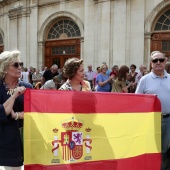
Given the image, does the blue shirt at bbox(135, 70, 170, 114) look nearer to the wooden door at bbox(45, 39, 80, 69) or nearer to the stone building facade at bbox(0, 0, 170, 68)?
the stone building facade at bbox(0, 0, 170, 68)

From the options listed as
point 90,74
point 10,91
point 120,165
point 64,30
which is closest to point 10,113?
point 10,91

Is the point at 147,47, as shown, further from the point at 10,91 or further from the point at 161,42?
the point at 10,91

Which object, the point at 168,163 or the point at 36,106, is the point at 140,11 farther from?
the point at 36,106

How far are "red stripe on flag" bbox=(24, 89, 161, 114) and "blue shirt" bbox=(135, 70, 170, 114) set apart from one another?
233 mm

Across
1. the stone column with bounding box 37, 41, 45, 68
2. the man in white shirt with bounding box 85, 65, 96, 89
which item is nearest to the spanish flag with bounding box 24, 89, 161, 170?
the man in white shirt with bounding box 85, 65, 96, 89

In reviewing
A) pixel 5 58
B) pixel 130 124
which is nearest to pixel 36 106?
pixel 5 58

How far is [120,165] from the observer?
374cm

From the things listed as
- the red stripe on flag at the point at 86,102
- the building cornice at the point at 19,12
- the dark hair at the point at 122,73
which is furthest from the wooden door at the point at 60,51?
the red stripe on flag at the point at 86,102

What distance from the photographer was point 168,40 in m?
15.0

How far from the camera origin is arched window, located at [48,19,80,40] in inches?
712

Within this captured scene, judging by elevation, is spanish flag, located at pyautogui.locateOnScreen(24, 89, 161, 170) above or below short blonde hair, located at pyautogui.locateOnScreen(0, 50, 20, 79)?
below

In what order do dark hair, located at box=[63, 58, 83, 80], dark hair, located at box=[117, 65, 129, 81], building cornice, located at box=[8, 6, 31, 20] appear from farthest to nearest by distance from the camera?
building cornice, located at box=[8, 6, 31, 20], dark hair, located at box=[117, 65, 129, 81], dark hair, located at box=[63, 58, 83, 80]

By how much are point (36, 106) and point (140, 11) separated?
12773 mm

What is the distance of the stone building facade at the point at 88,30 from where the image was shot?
15.1 meters
